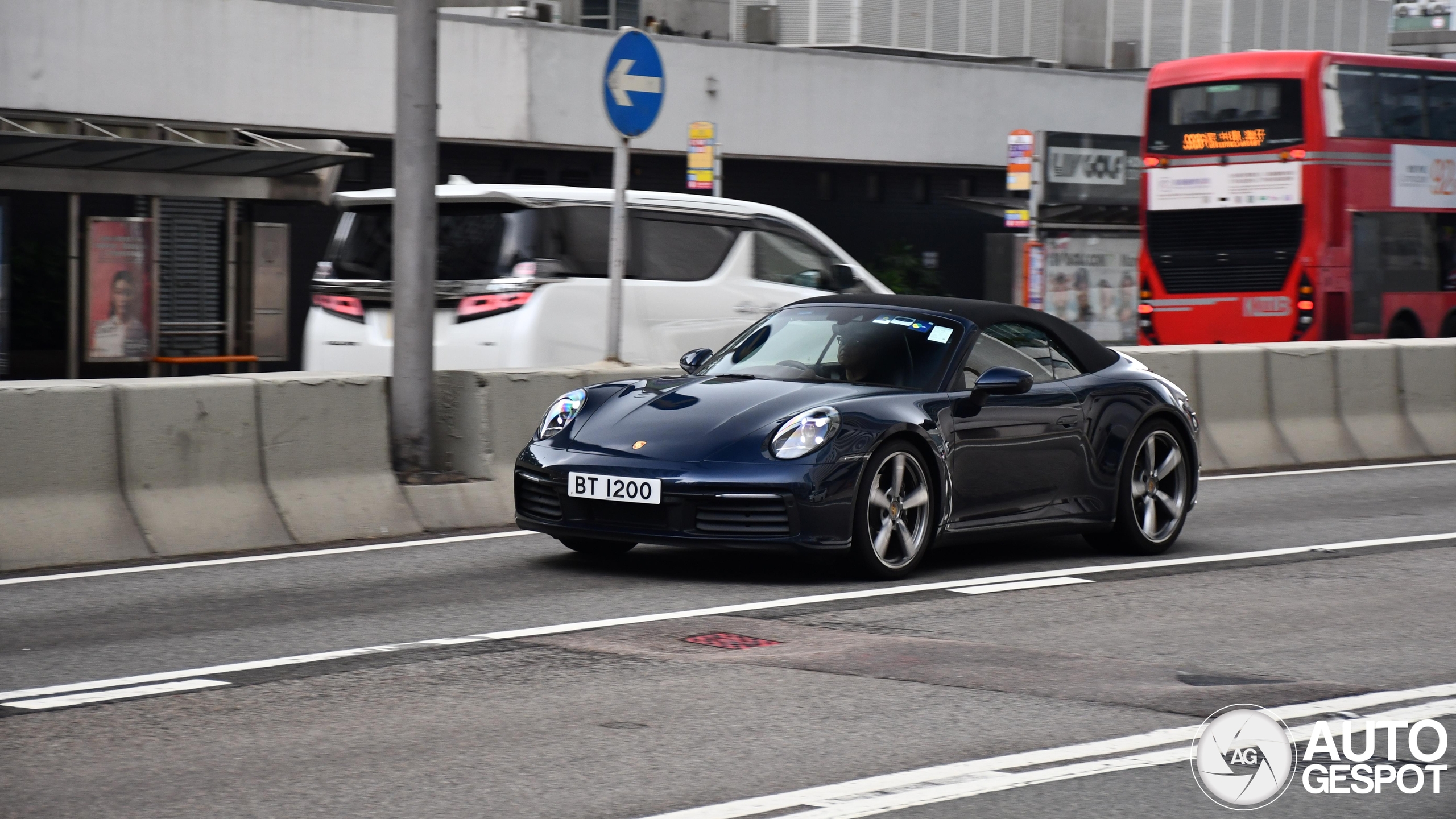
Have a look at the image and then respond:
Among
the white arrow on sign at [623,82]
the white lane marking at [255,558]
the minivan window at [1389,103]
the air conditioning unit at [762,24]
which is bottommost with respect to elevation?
the white lane marking at [255,558]

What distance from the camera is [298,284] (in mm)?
26297

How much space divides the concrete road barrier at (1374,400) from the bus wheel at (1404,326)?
25.0ft

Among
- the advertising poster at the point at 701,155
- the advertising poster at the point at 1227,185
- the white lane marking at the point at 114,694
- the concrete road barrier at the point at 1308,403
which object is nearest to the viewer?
the white lane marking at the point at 114,694

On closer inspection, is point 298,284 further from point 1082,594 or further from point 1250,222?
point 1082,594

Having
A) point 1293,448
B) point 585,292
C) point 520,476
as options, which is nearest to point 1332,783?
point 520,476

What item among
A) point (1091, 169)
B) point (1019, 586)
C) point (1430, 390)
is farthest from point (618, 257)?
point (1091, 169)

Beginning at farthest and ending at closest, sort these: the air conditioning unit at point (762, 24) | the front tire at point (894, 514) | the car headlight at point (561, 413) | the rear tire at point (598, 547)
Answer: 1. the air conditioning unit at point (762, 24)
2. the rear tire at point (598, 547)
3. the car headlight at point (561, 413)
4. the front tire at point (894, 514)

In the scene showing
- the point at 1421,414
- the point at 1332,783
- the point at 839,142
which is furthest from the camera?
the point at 839,142

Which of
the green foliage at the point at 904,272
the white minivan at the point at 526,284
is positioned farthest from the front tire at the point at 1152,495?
the green foliage at the point at 904,272

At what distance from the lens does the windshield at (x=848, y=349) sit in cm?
887

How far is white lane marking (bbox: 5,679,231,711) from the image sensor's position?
566cm

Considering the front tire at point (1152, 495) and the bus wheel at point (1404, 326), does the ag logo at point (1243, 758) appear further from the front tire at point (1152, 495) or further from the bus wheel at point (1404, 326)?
the bus wheel at point (1404, 326)

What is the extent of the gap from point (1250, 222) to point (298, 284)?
13.0 meters

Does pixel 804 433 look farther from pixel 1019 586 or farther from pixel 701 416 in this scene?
pixel 1019 586
